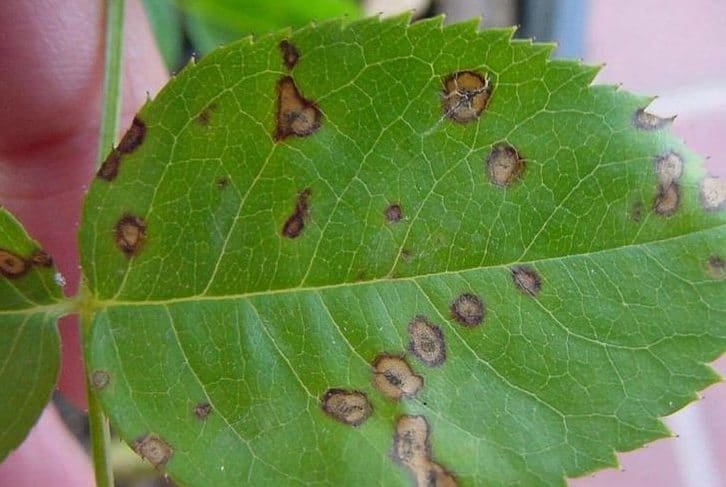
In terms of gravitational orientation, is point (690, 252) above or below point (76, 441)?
below

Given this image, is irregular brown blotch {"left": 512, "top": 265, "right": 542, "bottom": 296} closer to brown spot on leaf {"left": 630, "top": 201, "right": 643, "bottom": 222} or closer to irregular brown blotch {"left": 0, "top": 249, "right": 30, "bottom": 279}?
brown spot on leaf {"left": 630, "top": 201, "right": 643, "bottom": 222}

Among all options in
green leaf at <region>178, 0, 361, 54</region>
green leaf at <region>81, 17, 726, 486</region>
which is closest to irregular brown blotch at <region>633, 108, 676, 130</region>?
green leaf at <region>81, 17, 726, 486</region>

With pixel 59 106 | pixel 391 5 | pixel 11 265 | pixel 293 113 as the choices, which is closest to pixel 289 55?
pixel 293 113

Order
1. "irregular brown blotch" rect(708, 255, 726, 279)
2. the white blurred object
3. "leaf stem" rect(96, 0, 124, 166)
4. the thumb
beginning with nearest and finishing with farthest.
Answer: "irregular brown blotch" rect(708, 255, 726, 279) < "leaf stem" rect(96, 0, 124, 166) < the thumb < the white blurred object

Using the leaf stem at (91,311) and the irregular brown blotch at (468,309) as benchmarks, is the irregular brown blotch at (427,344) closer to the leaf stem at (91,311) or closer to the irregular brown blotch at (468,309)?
the irregular brown blotch at (468,309)

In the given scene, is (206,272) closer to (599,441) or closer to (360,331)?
(360,331)

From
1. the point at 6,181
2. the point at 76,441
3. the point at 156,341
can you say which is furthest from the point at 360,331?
the point at 76,441

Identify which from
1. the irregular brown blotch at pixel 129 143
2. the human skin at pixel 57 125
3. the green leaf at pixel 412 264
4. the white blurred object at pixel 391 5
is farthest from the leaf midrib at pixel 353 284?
the white blurred object at pixel 391 5
